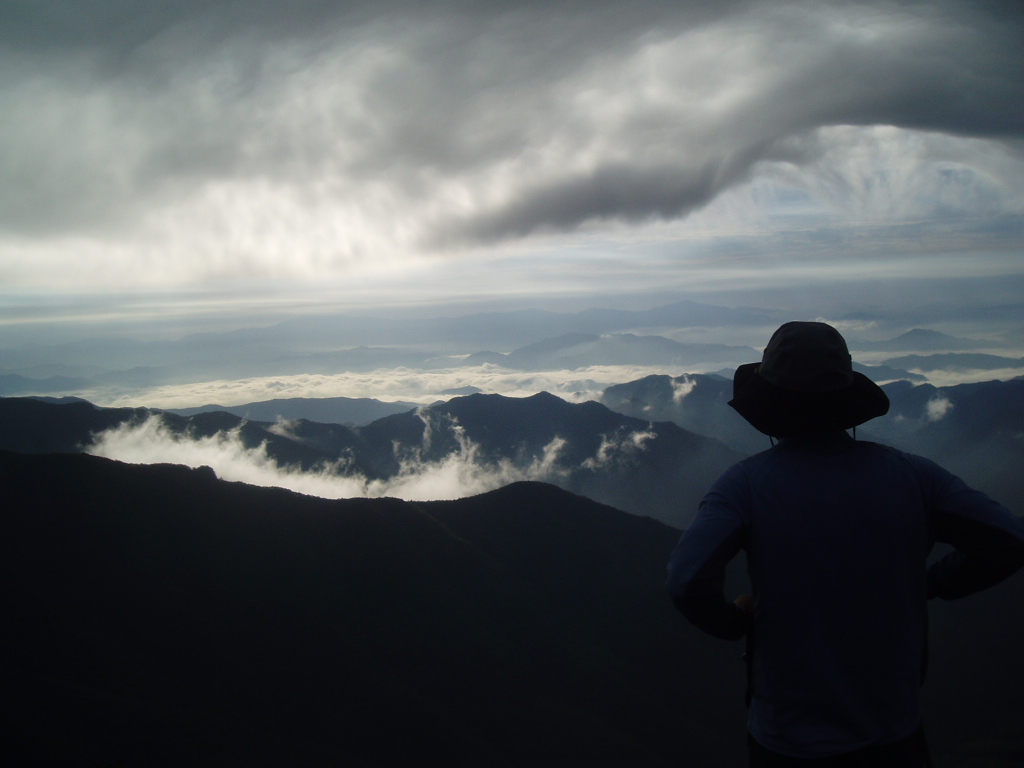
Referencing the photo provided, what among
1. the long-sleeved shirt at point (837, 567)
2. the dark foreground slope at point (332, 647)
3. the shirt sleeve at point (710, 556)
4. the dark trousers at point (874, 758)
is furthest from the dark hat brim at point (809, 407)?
the dark foreground slope at point (332, 647)

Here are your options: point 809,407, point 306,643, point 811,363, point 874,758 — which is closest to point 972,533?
point 809,407

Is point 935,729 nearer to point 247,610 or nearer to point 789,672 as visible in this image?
point 247,610

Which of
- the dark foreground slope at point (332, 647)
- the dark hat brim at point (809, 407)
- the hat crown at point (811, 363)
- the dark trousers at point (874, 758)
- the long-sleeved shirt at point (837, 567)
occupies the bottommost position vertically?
the dark foreground slope at point (332, 647)

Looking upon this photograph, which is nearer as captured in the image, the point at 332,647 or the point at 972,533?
the point at 972,533

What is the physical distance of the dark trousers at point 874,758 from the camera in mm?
2938

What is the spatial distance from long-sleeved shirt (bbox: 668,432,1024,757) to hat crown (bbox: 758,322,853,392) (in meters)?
0.33

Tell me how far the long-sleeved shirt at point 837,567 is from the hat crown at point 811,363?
1.09 feet

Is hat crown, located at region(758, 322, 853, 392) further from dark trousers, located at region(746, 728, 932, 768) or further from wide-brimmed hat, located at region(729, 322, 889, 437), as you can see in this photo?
dark trousers, located at region(746, 728, 932, 768)

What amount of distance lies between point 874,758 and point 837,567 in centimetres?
101

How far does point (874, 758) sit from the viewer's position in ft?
9.71

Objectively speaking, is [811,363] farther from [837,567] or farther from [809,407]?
[837,567]

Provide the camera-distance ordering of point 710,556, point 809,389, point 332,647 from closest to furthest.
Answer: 1. point 710,556
2. point 809,389
3. point 332,647

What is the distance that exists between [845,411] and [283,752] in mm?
53694

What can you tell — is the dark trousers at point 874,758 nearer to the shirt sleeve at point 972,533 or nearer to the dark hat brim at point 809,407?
the shirt sleeve at point 972,533
